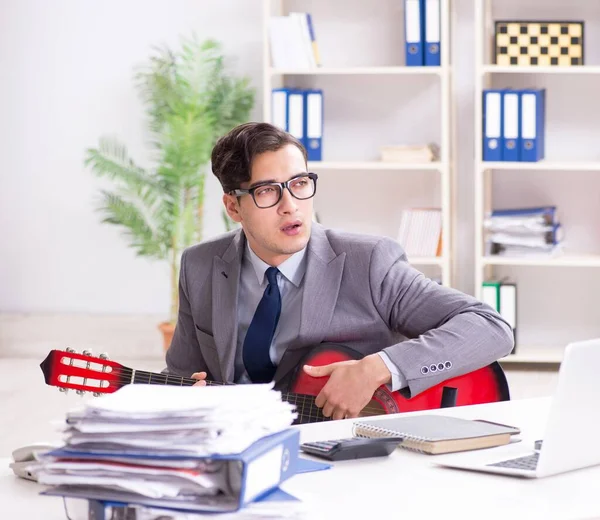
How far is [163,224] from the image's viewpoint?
16.4 ft

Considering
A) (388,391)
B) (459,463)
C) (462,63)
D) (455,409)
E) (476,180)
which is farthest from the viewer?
(462,63)

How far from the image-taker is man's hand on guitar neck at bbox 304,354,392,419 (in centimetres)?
203

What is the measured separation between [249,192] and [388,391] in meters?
0.50

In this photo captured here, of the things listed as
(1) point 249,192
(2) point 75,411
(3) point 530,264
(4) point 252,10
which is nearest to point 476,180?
(3) point 530,264

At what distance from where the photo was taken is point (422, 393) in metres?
2.16

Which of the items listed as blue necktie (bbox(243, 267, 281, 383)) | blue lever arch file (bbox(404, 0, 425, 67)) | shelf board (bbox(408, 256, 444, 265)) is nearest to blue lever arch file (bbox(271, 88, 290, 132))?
blue lever arch file (bbox(404, 0, 425, 67))

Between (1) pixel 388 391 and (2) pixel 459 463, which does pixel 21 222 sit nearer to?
(1) pixel 388 391

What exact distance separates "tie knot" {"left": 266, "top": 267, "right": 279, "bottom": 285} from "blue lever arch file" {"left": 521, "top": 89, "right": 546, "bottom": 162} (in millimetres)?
2521

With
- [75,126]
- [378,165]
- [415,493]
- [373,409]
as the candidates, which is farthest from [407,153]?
[415,493]

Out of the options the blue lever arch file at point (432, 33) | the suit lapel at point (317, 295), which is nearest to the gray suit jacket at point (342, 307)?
the suit lapel at point (317, 295)

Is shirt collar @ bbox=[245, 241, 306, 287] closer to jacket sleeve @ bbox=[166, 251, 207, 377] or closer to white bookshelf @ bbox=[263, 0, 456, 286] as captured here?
jacket sleeve @ bbox=[166, 251, 207, 377]

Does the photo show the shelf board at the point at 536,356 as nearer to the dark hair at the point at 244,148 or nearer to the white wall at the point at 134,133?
the white wall at the point at 134,133

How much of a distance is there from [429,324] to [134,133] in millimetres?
3269

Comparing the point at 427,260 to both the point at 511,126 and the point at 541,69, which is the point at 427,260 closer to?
the point at 511,126
